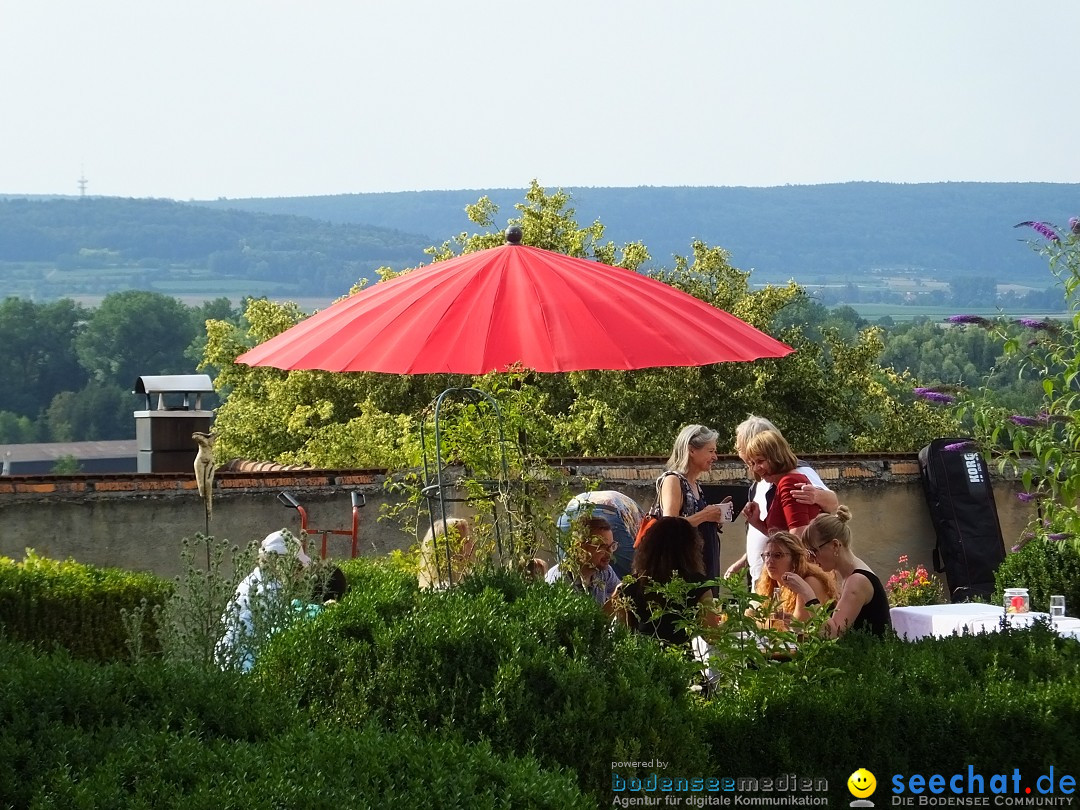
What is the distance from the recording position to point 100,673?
3143 millimetres

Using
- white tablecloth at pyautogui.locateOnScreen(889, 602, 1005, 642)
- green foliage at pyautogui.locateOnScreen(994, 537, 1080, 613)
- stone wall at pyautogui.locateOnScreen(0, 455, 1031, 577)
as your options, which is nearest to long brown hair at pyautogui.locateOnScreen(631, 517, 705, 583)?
white tablecloth at pyautogui.locateOnScreen(889, 602, 1005, 642)

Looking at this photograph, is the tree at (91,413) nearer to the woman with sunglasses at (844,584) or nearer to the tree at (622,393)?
the tree at (622,393)

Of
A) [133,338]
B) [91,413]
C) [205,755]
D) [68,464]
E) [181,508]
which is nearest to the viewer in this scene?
[205,755]

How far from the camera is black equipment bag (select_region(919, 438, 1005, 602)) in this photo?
32.6ft

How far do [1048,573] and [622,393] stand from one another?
1237 cm

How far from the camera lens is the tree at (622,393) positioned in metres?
19.2

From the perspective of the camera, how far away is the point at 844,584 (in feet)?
16.9

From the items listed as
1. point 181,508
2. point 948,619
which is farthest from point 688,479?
point 181,508

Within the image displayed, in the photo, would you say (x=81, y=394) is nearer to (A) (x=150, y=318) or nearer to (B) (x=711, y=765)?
(A) (x=150, y=318)

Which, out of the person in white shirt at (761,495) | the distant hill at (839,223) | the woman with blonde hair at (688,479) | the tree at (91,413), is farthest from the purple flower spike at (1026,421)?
the distant hill at (839,223)

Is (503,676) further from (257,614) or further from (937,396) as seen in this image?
(937,396)

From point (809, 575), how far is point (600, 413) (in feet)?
45.5

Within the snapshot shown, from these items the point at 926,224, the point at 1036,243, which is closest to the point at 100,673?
the point at 1036,243

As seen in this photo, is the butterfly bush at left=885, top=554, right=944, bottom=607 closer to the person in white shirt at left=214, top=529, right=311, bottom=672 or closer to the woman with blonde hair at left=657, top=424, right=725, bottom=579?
the woman with blonde hair at left=657, top=424, right=725, bottom=579
